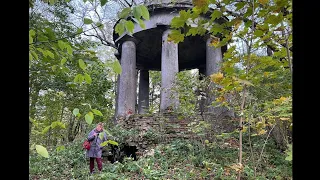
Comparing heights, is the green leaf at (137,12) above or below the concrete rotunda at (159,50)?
below

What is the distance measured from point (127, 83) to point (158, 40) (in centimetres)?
299

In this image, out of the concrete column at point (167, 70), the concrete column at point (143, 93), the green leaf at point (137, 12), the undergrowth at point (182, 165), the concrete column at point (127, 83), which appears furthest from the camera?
the concrete column at point (143, 93)

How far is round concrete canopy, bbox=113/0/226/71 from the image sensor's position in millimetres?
11297

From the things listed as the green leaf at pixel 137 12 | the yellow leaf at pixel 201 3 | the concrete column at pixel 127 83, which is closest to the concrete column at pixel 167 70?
the concrete column at pixel 127 83

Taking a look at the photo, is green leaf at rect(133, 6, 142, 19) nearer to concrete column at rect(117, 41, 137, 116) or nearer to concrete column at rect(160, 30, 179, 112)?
concrete column at rect(160, 30, 179, 112)

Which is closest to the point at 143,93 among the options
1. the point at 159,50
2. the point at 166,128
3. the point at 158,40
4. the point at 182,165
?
the point at 159,50

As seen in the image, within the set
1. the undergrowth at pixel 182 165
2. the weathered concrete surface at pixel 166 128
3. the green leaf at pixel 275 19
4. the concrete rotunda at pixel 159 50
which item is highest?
the concrete rotunda at pixel 159 50

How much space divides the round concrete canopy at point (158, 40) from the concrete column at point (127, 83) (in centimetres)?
56

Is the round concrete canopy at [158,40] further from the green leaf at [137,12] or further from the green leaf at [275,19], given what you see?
→ the green leaf at [137,12]

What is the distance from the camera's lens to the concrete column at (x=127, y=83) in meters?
11.7

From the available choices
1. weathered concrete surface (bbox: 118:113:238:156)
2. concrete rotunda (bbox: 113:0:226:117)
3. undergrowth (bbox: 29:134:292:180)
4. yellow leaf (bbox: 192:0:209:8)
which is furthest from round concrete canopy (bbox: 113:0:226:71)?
yellow leaf (bbox: 192:0:209:8)
